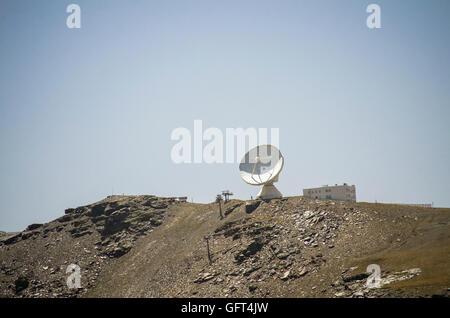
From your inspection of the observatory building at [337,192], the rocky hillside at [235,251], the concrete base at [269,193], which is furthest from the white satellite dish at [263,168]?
the observatory building at [337,192]

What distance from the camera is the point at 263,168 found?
92.8 metres

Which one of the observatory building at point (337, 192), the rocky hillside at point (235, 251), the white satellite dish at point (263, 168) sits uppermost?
the white satellite dish at point (263, 168)

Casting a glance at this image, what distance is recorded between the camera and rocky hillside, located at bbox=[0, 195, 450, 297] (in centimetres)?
5484

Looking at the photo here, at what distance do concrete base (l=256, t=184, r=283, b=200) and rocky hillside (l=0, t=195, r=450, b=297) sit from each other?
2.69 meters

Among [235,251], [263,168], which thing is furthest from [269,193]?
[235,251]

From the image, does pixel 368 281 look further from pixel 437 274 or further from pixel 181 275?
pixel 181 275

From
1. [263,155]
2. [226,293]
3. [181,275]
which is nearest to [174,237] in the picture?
[181,275]

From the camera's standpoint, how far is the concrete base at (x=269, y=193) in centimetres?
9225

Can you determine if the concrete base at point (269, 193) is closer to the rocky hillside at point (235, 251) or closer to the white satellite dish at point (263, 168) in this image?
the white satellite dish at point (263, 168)

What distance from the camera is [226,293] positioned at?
210 ft

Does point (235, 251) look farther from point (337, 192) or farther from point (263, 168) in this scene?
point (337, 192)

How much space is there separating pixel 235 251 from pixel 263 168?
23.4 metres

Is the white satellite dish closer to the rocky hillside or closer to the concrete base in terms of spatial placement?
the concrete base
